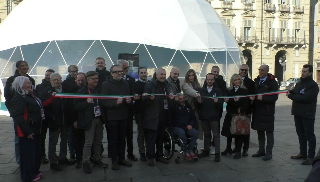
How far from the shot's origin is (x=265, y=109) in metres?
6.69

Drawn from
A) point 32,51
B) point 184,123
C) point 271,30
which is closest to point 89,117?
point 184,123

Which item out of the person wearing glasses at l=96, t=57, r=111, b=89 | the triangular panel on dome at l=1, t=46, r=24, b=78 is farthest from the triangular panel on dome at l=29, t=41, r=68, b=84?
the person wearing glasses at l=96, t=57, r=111, b=89

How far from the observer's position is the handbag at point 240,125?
6.69 metres

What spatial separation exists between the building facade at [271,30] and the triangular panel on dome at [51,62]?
2939cm

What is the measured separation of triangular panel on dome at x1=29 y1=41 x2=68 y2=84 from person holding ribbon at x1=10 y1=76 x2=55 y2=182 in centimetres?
914

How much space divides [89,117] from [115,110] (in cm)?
47

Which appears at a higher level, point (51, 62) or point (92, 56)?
point (92, 56)

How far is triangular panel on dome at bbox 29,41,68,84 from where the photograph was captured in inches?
558

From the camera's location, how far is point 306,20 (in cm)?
4419

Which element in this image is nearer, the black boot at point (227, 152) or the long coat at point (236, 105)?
the long coat at point (236, 105)

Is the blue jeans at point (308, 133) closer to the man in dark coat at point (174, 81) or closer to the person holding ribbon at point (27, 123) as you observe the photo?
the man in dark coat at point (174, 81)

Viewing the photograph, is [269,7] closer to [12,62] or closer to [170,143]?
[12,62]

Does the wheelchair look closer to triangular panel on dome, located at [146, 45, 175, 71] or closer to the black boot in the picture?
the black boot

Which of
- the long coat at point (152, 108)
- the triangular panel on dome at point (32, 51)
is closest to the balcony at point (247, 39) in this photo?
the triangular panel on dome at point (32, 51)
